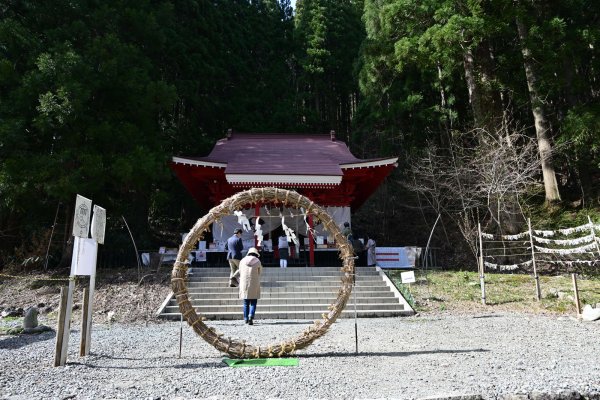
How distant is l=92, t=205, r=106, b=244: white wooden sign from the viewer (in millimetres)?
5098

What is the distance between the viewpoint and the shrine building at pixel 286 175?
11828mm

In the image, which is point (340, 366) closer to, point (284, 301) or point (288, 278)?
point (284, 301)

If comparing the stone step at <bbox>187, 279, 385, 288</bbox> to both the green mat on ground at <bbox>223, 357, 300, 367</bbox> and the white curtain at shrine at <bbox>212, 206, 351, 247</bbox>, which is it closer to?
the white curtain at shrine at <bbox>212, 206, 351, 247</bbox>

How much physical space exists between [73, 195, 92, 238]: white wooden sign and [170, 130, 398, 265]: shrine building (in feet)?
20.5

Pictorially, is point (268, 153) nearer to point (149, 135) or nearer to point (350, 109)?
point (149, 135)

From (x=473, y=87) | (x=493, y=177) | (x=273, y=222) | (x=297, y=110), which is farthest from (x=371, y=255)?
Answer: (x=297, y=110)

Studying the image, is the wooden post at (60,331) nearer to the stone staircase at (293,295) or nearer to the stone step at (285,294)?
the stone staircase at (293,295)

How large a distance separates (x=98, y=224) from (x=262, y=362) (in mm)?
2586

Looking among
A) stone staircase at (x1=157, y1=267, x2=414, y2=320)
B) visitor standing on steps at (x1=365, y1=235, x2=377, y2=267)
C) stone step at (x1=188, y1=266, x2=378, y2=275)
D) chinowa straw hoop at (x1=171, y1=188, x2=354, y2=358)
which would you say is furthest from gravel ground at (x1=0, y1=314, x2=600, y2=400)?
visitor standing on steps at (x1=365, y1=235, x2=377, y2=267)

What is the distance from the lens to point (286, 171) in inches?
474

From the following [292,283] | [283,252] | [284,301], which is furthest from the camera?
[283,252]

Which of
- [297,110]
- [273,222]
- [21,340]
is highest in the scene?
[297,110]

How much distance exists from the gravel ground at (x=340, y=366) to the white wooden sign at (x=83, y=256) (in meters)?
0.95

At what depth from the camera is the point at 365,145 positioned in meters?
18.8
